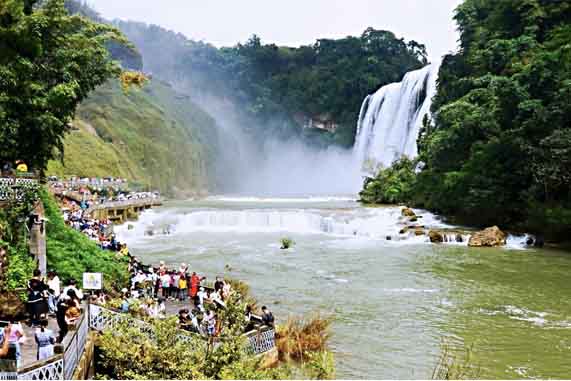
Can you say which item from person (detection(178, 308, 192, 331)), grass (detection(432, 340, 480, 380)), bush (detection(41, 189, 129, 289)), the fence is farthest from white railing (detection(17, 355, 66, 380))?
the fence

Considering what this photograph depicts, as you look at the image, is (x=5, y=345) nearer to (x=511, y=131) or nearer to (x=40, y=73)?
(x=40, y=73)

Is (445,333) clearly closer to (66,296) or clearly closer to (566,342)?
(566,342)

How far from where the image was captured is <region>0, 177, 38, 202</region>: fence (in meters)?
13.0

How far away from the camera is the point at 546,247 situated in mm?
27328

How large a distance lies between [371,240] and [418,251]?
4.25 meters

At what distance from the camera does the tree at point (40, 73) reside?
49.2 feet

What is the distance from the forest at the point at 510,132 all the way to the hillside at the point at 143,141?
29578 mm

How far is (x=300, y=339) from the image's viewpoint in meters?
11.7

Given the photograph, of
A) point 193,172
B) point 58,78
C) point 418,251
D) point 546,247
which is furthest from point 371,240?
point 193,172

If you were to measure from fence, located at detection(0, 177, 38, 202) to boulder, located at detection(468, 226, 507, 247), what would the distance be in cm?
2055

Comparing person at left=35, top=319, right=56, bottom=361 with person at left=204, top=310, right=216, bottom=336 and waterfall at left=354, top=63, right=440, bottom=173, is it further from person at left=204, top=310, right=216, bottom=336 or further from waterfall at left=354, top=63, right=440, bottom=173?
waterfall at left=354, top=63, right=440, bottom=173

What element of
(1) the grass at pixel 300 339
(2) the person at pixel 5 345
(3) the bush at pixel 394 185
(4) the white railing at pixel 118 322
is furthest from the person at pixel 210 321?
(3) the bush at pixel 394 185

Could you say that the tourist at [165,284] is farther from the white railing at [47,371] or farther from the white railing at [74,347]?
the white railing at [47,371]

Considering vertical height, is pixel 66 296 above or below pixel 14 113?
below
